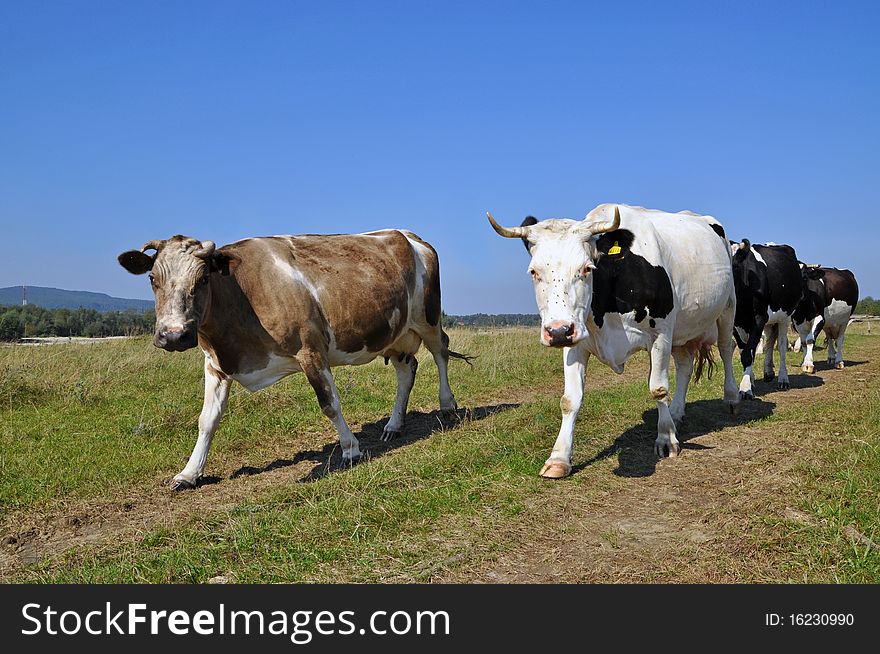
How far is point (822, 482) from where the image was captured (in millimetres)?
5453

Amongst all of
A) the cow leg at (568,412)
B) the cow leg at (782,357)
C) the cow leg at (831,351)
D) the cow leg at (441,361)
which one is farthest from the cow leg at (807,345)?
the cow leg at (568,412)

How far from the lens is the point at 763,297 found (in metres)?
11.8

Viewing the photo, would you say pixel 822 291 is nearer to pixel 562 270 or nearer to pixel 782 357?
pixel 782 357

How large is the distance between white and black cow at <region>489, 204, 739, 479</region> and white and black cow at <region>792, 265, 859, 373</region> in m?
7.61

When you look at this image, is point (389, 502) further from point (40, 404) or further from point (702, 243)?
point (40, 404)

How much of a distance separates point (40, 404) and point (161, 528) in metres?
5.57

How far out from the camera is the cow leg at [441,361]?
31.6 feet

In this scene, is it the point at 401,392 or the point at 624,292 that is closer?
the point at 624,292

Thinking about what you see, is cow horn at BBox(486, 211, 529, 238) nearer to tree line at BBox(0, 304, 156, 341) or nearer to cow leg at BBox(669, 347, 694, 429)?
cow leg at BBox(669, 347, 694, 429)

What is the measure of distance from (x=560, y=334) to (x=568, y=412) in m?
1.13

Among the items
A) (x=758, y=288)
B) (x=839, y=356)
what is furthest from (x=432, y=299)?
(x=839, y=356)

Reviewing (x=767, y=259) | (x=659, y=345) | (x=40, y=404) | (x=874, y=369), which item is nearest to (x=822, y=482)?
(x=659, y=345)

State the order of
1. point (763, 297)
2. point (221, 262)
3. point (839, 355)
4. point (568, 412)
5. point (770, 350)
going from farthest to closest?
1. point (839, 355)
2. point (770, 350)
3. point (763, 297)
4. point (221, 262)
5. point (568, 412)

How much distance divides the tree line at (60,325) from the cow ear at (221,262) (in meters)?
12.7
